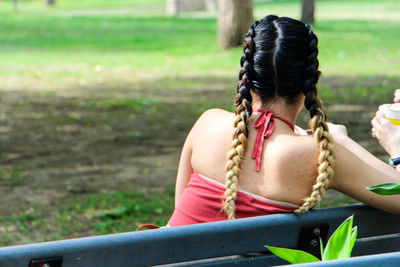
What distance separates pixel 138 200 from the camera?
16.3 feet

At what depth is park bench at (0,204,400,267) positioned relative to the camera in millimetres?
1795

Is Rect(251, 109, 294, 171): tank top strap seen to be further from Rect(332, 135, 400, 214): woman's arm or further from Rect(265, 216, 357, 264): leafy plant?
Rect(265, 216, 357, 264): leafy plant

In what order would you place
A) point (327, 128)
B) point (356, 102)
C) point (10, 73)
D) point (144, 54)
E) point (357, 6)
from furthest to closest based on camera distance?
1. point (357, 6)
2. point (144, 54)
3. point (10, 73)
4. point (356, 102)
5. point (327, 128)

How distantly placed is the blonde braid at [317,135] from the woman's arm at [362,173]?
47 mm

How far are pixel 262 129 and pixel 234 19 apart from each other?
10.9 m

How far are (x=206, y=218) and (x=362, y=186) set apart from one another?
514 millimetres


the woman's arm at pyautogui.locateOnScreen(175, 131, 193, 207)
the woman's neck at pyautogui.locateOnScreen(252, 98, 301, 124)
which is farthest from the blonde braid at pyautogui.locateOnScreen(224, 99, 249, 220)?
the woman's arm at pyautogui.locateOnScreen(175, 131, 193, 207)

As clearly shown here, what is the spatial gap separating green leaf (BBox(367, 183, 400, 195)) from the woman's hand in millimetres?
342

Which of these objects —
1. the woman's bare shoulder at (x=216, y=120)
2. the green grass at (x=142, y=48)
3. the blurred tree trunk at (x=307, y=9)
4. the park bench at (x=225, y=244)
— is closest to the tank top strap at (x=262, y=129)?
the woman's bare shoulder at (x=216, y=120)

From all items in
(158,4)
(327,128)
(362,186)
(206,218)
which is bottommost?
(158,4)

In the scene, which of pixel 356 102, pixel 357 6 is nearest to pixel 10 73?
pixel 356 102

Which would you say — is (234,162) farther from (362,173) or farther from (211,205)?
(362,173)

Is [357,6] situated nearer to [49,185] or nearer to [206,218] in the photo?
[49,185]

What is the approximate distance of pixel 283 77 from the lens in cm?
223
